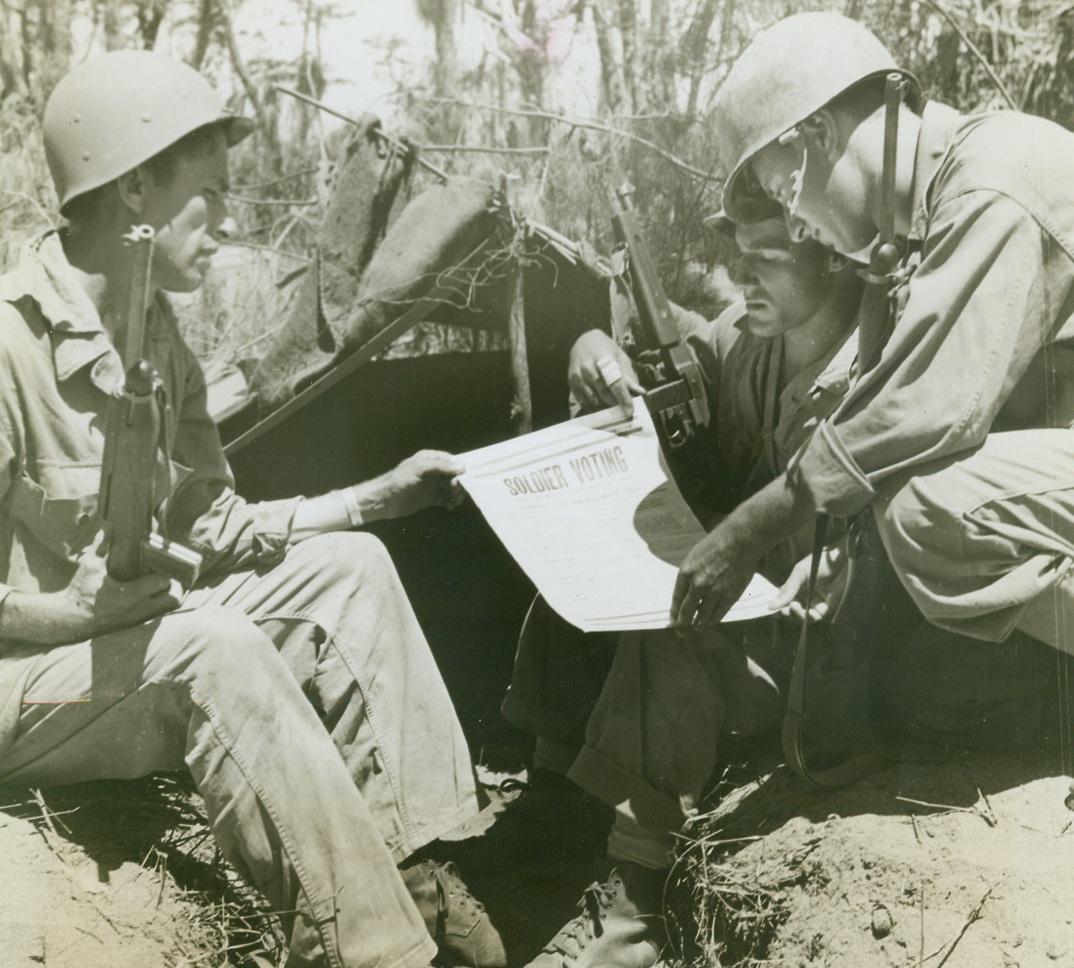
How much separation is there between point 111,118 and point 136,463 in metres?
0.85

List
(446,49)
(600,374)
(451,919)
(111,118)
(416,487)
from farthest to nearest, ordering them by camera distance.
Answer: (446,49), (600,374), (416,487), (451,919), (111,118)

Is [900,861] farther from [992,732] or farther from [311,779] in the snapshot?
[311,779]

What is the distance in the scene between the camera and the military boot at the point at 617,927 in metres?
2.92

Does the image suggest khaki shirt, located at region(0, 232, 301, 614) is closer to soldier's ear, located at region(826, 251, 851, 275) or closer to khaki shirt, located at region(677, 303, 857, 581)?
khaki shirt, located at region(677, 303, 857, 581)

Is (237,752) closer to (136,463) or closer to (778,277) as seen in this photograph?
(136,463)

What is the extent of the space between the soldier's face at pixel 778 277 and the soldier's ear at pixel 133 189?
1560 mm

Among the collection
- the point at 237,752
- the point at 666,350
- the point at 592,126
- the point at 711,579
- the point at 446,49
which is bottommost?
the point at 237,752

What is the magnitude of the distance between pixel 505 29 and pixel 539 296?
0.87 m

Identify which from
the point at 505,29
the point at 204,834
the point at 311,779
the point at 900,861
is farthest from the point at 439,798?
the point at 505,29

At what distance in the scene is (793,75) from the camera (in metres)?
2.72

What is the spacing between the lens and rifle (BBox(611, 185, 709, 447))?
3.25 meters

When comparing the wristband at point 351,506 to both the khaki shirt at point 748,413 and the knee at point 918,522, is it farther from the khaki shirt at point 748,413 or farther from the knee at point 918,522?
the knee at point 918,522

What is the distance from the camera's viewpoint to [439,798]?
2945mm

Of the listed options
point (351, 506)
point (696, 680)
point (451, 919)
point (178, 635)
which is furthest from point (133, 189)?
point (451, 919)
